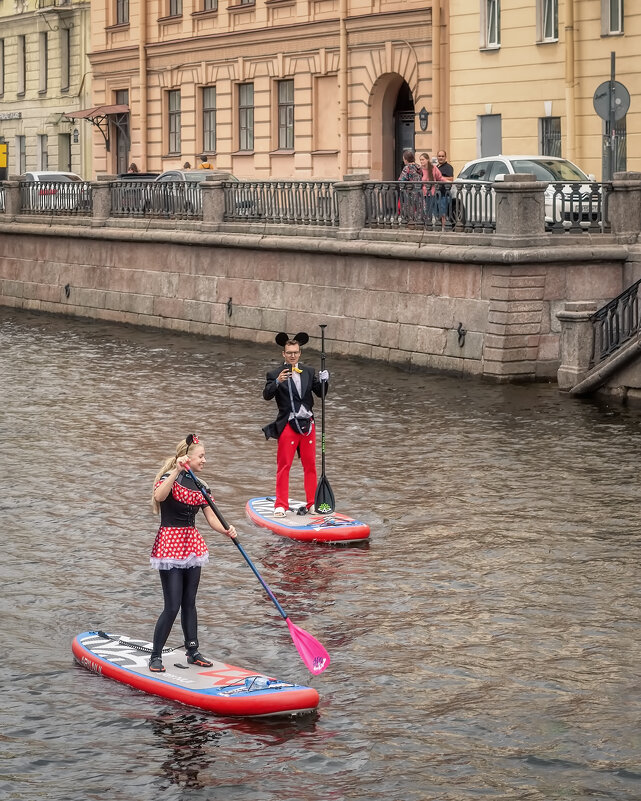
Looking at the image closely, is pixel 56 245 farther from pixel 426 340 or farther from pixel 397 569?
pixel 397 569

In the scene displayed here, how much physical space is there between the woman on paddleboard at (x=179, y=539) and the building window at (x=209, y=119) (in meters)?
32.0

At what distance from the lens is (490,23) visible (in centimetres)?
3178

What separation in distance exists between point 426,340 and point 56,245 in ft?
42.8

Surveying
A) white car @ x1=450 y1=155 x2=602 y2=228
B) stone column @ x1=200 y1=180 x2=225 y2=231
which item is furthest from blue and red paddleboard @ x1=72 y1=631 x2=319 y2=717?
stone column @ x1=200 y1=180 x2=225 y2=231

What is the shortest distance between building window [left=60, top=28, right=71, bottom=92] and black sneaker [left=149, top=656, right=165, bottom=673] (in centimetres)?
4347

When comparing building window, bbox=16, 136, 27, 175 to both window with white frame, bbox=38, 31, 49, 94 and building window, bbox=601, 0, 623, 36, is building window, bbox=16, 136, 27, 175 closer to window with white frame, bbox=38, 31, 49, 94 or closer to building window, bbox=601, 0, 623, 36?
window with white frame, bbox=38, 31, 49, 94

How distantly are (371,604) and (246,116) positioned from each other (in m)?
29.5

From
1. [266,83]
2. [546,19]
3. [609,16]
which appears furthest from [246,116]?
[609,16]

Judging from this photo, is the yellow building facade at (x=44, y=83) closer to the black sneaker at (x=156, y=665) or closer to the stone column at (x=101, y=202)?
the stone column at (x=101, y=202)

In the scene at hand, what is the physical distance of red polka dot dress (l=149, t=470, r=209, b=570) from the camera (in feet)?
30.2

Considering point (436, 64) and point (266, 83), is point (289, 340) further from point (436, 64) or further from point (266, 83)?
point (266, 83)

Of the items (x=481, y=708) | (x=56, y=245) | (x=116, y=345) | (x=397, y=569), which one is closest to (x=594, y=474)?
(x=397, y=569)

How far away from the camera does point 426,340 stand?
916 inches

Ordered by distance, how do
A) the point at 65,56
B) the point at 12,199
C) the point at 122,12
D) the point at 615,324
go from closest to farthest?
the point at 615,324
the point at 12,199
the point at 122,12
the point at 65,56
